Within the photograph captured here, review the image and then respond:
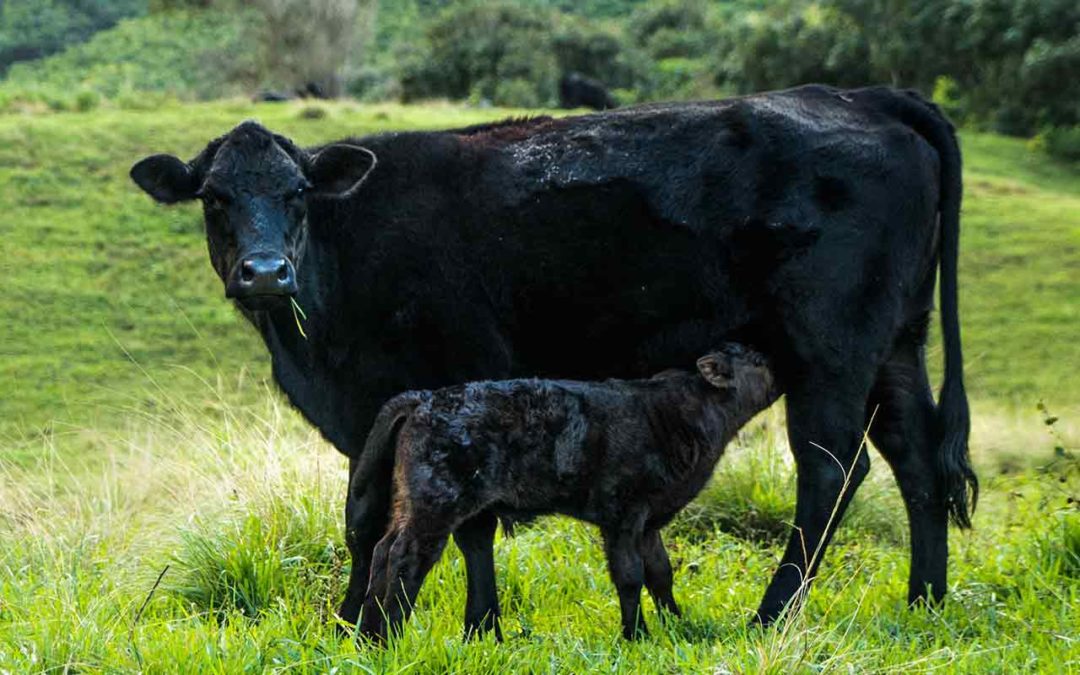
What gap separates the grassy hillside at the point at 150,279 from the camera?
13047 millimetres

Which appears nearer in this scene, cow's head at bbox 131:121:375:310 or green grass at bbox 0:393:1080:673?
green grass at bbox 0:393:1080:673

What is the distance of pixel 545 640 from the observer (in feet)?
18.7

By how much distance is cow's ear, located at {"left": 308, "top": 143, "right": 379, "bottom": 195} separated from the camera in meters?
6.62

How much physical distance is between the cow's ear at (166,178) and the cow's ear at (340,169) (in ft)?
1.91

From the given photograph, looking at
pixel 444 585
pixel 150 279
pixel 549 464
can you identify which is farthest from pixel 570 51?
pixel 549 464

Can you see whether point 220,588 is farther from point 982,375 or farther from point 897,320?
point 982,375

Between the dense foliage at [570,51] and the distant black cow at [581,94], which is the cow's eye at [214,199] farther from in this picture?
the distant black cow at [581,94]

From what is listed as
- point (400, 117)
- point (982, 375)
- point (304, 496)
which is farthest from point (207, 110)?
point (304, 496)

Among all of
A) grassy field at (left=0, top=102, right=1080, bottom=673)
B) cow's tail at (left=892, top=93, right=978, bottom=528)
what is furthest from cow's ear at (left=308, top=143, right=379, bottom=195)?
cow's tail at (left=892, top=93, right=978, bottom=528)

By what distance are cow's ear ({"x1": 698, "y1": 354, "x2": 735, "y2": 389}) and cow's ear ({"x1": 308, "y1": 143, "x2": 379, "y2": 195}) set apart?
73.7 inches

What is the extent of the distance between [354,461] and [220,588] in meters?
0.92

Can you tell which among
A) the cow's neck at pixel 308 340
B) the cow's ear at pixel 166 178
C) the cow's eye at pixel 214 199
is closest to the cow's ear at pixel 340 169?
the cow's neck at pixel 308 340

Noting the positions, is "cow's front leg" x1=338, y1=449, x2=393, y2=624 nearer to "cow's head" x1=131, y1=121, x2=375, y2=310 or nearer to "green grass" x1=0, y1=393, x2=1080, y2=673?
"green grass" x1=0, y1=393, x2=1080, y2=673

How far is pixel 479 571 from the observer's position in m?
6.13
